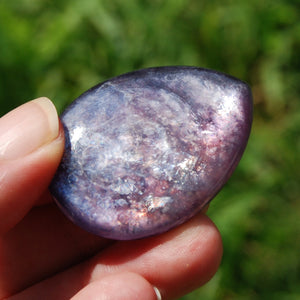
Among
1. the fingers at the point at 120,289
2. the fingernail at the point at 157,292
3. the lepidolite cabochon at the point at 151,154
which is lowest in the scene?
the fingernail at the point at 157,292

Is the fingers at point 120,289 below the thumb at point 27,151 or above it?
below

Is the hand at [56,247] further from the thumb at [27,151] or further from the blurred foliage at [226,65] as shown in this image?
the blurred foliage at [226,65]

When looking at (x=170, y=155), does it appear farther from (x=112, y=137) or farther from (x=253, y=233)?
(x=253, y=233)

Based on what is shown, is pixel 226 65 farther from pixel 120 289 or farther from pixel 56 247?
pixel 120 289

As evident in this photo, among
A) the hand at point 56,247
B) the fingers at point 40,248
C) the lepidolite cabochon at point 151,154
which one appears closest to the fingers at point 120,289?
the hand at point 56,247

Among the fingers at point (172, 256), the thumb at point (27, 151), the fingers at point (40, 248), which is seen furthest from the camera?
the fingers at point (40, 248)

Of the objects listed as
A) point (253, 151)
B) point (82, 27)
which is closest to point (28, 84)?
point (82, 27)
